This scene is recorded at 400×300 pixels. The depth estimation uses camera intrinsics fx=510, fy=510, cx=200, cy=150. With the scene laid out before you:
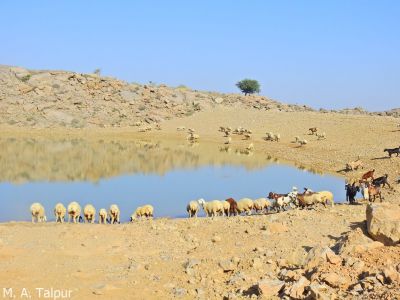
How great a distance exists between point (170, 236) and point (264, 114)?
45.4 meters

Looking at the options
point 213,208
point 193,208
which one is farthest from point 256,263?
point 193,208

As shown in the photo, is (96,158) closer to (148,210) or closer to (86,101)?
(148,210)

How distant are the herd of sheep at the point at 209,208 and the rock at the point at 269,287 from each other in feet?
28.2

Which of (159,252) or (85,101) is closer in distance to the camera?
(159,252)

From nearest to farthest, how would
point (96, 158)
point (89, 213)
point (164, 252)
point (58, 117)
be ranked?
point (164, 252)
point (89, 213)
point (96, 158)
point (58, 117)

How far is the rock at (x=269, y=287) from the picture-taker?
360 inches

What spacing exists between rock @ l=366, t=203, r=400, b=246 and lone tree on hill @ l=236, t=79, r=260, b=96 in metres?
75.5

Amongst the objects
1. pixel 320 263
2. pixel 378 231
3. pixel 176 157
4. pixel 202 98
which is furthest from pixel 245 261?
pixel 202 98

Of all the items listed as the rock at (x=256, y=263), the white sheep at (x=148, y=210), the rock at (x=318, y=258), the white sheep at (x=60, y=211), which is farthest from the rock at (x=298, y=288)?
the white sheep at (x=60, y=211)

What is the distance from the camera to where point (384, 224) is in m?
10.7

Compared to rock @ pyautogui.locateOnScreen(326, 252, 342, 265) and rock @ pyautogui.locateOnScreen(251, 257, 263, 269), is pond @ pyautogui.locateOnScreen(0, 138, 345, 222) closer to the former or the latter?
rock @ pyautogui.locateOnScreen(251, 257, 263, 269)

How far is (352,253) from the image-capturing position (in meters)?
9.80

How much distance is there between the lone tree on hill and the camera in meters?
86.4

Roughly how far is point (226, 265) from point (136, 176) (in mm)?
18801
